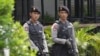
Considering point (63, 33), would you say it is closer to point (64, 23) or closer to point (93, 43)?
point (64, 23)

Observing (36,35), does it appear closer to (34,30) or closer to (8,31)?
(34,30)

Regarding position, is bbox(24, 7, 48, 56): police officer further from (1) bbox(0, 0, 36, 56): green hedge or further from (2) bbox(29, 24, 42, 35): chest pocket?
(1) bbox(0, 0, 36, 56): green hedge

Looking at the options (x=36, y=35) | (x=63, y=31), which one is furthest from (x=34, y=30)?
(x=63, y=31)

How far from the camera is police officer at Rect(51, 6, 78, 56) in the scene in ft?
25.6

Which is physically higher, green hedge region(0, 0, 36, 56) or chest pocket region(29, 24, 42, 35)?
green hedge region(0, 0, 36, 56)

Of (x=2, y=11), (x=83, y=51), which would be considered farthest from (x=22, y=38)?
(x=83, y=51)

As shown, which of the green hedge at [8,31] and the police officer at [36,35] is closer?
the green hedge at [8,31]

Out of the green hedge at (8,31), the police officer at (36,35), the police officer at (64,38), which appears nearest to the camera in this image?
the green hedge at (8,31)

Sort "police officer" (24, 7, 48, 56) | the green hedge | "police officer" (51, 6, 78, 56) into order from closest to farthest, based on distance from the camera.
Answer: the green hedge → "police officer" (24, 7, 48, 56) → "police officer" (51, 6, 78, 56)

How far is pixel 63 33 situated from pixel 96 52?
9.78 ft

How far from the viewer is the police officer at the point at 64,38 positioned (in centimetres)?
782

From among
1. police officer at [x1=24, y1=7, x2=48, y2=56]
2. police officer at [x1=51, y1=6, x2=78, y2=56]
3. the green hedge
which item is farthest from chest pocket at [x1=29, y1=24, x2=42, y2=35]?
the green hedge

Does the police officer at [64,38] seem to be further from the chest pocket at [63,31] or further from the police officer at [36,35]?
the police officer at [36,35]

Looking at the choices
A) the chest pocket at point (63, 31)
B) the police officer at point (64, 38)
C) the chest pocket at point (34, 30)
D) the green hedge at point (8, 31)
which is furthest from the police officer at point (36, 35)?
the green hedge at point (8, 31)
